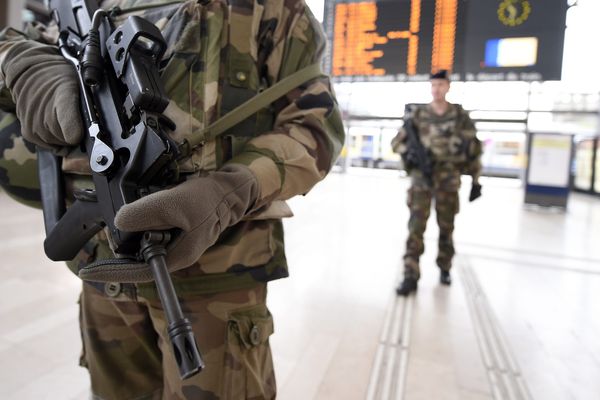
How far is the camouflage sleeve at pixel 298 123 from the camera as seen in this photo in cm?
74

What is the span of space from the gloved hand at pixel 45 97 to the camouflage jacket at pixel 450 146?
8.44 ft

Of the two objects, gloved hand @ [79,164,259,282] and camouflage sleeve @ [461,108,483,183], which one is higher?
camouflage sleeve @ [461,108,483,183]

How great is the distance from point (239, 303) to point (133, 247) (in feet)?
0.84

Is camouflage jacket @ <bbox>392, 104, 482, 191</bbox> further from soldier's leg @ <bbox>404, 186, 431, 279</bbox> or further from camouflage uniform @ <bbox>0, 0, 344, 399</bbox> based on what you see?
camouflage uniform @ <bbox>0, 0, 344, 399</bbox>

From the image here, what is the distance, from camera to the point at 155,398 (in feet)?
2.84

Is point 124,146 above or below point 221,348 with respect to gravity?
above

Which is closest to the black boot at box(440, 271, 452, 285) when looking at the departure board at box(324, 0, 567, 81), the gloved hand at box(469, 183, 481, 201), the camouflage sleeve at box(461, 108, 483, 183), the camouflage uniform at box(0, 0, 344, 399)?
the gloved hand at box(469, 183, 481, 201)

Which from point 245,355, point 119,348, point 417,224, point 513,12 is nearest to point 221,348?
point 245,355

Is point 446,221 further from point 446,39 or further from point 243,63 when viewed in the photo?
point 243,63

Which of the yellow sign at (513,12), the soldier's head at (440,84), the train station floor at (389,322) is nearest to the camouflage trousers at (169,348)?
the train station floor at (389,322)

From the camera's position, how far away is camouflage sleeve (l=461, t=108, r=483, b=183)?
2936 mm

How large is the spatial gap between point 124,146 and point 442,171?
2707 mm

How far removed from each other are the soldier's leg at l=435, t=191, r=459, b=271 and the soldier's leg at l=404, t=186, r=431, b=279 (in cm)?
10

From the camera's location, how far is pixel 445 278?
3.08 meters
